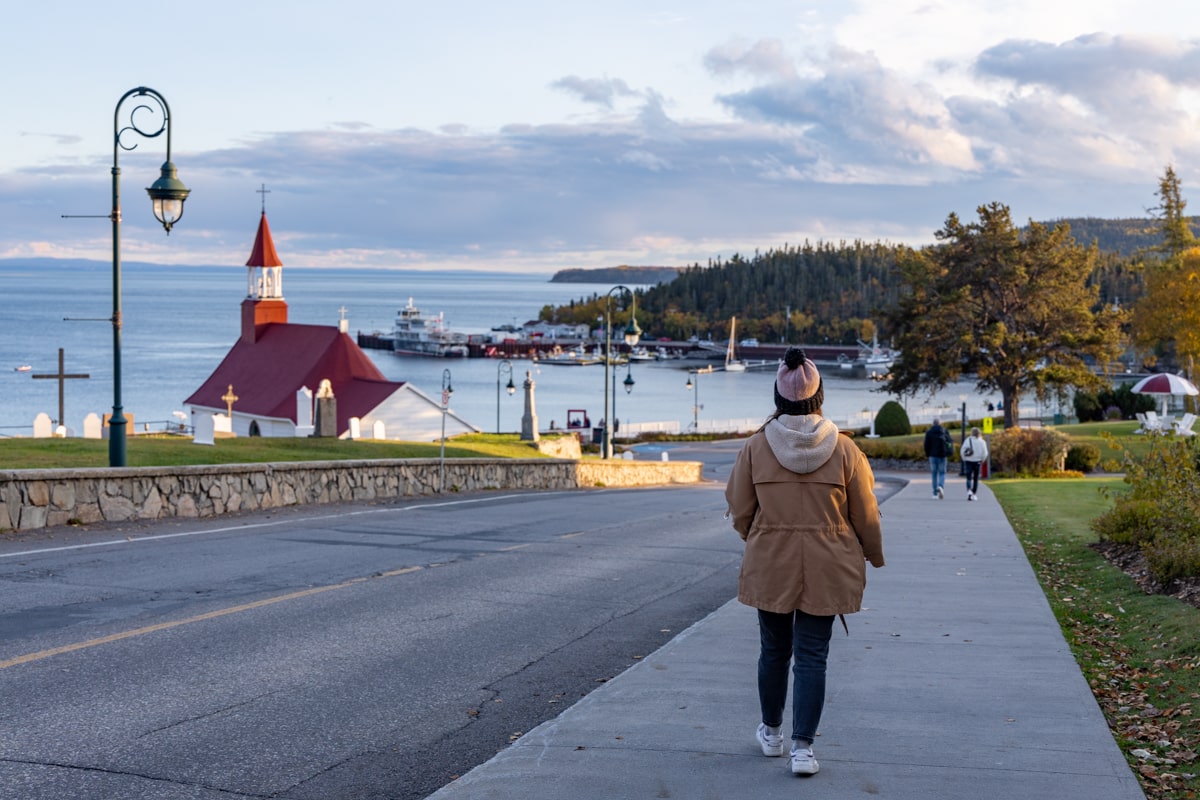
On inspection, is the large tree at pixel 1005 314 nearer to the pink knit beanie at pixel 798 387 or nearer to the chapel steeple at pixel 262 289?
the chapel steeple at pixel 262 289

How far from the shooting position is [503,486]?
1074 inches

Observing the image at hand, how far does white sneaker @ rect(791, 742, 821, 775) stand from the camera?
5.29 meters

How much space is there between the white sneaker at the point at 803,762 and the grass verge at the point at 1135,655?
4.87 feet

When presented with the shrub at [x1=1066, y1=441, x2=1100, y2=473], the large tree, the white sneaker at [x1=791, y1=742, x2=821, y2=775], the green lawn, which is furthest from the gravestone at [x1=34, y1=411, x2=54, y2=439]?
the large tree

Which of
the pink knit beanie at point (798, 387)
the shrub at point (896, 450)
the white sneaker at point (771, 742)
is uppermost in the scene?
the pink knit beanie at point (798, 387)

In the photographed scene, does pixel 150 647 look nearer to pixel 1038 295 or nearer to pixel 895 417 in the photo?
pixel 1038 295

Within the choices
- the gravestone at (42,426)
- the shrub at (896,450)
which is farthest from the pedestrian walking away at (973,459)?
the shrub at (896,450)

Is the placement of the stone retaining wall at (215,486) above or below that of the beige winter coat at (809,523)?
below

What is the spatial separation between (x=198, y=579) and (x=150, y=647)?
300 centimetres

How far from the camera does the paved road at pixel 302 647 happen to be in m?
5.75

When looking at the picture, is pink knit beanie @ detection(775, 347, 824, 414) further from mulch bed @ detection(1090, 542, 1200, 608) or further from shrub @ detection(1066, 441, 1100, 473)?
shrub @ detection(1066, 441, 1100, 473)

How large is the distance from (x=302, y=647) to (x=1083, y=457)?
38.2 meters

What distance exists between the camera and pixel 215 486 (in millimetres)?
17000

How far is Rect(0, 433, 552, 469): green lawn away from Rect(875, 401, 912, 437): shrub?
1384 inches
